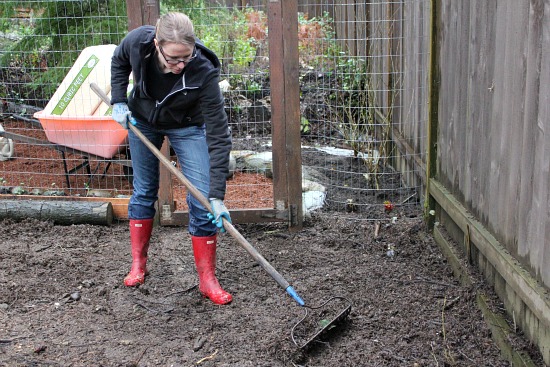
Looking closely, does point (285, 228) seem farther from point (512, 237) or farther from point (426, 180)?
point (512, 237)

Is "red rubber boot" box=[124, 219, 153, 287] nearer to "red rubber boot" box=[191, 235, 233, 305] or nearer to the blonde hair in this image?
"red rubber boot" box=[191, 235, 233, 305]

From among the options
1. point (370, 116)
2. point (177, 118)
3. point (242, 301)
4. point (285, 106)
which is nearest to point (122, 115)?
point (177, 118)

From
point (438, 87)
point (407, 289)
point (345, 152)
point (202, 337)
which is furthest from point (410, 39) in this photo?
point (202, 337)

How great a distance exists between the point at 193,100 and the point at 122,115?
0.56 metres

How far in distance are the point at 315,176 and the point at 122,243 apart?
2101mm

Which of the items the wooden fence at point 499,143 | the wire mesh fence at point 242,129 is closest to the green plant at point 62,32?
the wire mesh fence at point 242,129

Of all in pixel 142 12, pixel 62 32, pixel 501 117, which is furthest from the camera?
pixel 62 32

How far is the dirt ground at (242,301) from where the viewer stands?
3.40 m

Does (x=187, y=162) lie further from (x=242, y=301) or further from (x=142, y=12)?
(x=142, y=12)

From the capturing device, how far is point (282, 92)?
5.14 metres

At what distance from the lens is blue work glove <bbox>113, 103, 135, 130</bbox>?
408 centimetres

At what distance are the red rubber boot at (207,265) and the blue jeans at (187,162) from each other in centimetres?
5

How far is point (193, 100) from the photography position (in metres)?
3.79

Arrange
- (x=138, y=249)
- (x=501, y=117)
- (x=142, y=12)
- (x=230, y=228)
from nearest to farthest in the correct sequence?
(x=501, y=117), (x=230, y=228), (x=138, y=249), (x=142, y=12)
